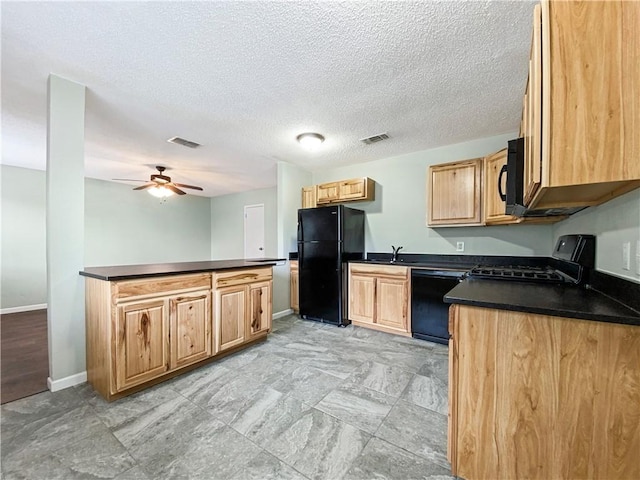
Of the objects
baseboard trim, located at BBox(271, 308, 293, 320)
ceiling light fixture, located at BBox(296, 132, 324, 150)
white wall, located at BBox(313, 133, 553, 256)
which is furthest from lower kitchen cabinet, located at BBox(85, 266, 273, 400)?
white wall, located at BBox(313, 133, 553, 256)

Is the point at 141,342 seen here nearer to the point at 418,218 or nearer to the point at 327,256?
the point at 327,256

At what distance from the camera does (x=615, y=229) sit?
125 cm

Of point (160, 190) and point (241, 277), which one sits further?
point (160, 190)

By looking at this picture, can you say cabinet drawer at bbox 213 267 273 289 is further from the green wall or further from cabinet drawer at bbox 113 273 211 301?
the green wall

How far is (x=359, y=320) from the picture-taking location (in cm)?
360

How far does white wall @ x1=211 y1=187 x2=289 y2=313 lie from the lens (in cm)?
623

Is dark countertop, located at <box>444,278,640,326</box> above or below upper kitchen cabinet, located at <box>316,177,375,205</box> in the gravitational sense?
below

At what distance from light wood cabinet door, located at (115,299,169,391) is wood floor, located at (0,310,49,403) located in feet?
2.51

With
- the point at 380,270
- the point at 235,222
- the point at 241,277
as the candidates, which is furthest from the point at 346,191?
the point at 235,222

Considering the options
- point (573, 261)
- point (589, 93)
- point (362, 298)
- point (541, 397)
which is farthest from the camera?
point (362, 298)

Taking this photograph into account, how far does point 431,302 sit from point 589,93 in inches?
97.2

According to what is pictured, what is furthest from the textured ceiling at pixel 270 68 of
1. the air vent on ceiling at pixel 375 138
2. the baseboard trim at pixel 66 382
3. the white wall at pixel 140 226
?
the baseboard trim at pixel 66 382

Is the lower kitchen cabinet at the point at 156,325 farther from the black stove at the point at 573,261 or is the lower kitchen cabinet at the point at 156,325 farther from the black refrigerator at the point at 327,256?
the black stove at the point at 573,261

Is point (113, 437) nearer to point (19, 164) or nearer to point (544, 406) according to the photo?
point (544, 406)
